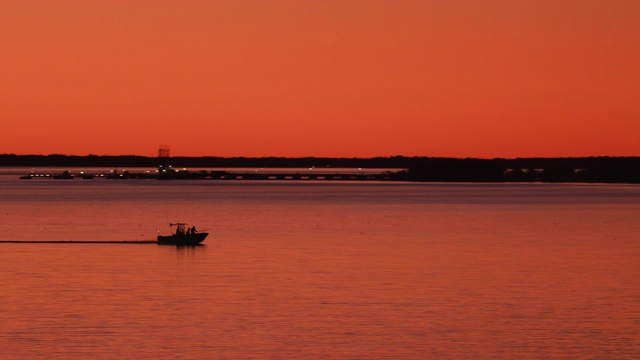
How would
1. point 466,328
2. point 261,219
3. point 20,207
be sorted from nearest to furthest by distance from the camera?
1. point 466,328
2. point 261,219
3. point 20,207

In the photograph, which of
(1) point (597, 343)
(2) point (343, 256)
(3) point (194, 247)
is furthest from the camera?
(3) point (194, 247)

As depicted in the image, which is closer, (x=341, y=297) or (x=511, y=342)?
(x=511, y=342)

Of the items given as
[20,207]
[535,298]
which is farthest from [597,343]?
[20,207]

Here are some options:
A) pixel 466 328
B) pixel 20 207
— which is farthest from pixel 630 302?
pixel 20 207

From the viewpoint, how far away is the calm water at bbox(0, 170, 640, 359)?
36219 millimetres

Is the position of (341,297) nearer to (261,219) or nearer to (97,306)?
(97,306)

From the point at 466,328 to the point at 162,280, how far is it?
19870 mm

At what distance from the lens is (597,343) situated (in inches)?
1435

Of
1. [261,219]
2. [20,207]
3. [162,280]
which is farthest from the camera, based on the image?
[20,207]

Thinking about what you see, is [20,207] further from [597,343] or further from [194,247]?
[597,343]

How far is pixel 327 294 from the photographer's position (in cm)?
4866

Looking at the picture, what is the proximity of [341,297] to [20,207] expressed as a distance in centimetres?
10070

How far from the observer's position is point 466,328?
129ft

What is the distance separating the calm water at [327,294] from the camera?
36.2 meters
